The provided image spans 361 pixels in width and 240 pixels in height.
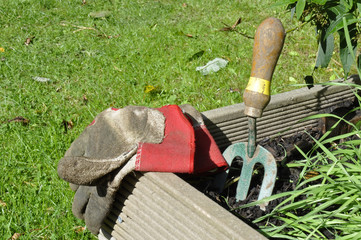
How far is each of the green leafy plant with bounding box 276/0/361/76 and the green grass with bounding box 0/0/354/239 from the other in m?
0.58

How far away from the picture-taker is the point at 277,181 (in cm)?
212

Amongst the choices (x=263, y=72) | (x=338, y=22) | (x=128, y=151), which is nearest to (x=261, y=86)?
(x=263, y=72)

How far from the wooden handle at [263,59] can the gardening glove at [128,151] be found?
0.89 ft

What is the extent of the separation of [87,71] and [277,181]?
1987 millimetres

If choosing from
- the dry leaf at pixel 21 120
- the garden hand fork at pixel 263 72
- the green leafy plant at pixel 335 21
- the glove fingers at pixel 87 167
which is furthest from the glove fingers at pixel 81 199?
the dry leaf at pixel 21 120

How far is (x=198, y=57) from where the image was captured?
3.82 metres

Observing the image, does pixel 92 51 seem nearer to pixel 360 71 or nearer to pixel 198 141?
pixel 198 141

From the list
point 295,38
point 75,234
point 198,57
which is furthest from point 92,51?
point 75,234

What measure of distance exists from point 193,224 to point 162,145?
357mm

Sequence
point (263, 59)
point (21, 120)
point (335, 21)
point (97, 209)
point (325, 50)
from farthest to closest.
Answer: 1. point (21, 120)
2. point (325, 50)
3. point (97, 209)
4. point (335, 21)
5. point (263, 59)

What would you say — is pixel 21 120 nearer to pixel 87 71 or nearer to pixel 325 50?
pixel 87 71

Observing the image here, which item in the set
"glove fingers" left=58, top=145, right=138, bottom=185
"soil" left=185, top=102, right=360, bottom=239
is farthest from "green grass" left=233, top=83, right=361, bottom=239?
"glove fingers" left=58, top=145, right=138, bottom=185

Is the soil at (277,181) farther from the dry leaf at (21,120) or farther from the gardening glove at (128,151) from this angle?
the dry leaf at (21,120)

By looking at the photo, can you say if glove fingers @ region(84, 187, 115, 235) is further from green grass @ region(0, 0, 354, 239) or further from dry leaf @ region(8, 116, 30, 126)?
dry leaf @ region(8, 116, 30, 126)
